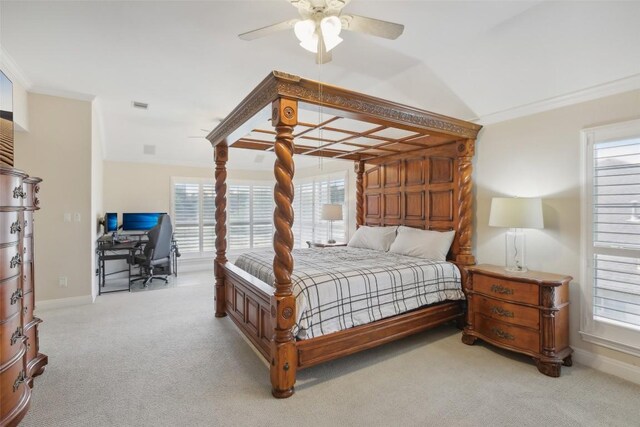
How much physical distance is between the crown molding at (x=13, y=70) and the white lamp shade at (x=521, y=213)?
5119 mm

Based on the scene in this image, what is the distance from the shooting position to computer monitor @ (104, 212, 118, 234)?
5.68 m

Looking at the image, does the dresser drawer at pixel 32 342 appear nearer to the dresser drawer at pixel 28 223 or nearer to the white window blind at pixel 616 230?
the dresser drawer at pixel 28 223

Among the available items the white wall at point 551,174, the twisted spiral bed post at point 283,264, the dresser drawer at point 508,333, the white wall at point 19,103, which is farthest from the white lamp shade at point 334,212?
the white wall at point 19,103

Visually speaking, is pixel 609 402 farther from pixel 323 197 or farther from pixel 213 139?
pixel 323 197

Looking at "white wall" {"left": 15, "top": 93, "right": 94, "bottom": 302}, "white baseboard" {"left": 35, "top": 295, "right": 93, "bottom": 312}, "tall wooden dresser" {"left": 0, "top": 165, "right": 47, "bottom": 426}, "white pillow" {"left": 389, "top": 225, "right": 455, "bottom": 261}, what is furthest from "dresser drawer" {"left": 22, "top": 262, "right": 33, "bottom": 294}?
"white pillow" {"left": 389, "top": 225, "right": 455, "bottom": 261}

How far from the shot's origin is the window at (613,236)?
95.0 inches

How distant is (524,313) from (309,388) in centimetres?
200

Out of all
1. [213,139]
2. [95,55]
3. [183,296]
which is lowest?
[183,296]

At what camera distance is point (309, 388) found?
7.63 ft

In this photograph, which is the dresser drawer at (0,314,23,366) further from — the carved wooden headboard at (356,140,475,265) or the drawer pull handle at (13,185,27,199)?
the carved wooden headboard at (356,140,475,265)

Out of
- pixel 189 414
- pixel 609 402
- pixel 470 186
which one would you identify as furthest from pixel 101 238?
pixel 609 402

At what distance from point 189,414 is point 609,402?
2957 mm

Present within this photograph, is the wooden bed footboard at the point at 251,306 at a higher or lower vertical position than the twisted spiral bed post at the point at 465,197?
lower

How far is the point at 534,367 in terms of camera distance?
2633mm
